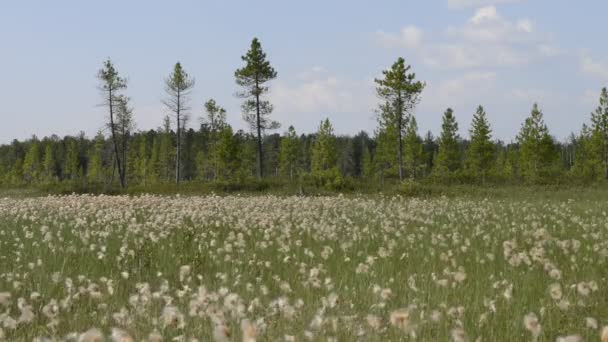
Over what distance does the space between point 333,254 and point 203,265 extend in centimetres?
182

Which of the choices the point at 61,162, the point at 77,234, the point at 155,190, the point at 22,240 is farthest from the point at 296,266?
the point at 61,162

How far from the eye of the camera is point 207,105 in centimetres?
6312

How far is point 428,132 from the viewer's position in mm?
163500

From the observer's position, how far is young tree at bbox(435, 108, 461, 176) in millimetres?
62438

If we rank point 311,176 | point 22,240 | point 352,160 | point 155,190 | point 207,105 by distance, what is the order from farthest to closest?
point 352,160
point 207,105
point 311,176
point 155,190
point 22,240

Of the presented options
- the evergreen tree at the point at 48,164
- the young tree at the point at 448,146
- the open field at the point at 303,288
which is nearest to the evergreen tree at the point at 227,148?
the young tree at the point at 448,146

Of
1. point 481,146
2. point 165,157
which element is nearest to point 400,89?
point 481,146

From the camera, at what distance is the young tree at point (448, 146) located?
62438mm

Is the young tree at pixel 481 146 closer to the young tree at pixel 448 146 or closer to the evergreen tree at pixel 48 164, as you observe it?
the young tree at pixel 448 146

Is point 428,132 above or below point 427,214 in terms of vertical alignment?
→ above

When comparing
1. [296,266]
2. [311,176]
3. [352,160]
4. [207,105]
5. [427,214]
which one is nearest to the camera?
[296,266]

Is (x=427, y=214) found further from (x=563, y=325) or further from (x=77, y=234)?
(x=563, y=325)

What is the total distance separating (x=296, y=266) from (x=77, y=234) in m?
4.51

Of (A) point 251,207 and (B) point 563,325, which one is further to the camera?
(A) point 251,207
